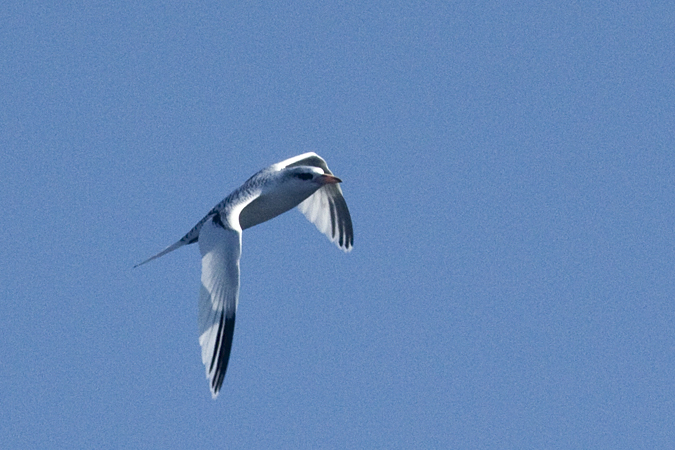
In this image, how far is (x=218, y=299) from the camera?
846 inches

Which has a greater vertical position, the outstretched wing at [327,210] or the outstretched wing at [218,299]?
the outstretched wing at [327,210]

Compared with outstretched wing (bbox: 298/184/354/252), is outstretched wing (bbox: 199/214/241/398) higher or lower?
lower

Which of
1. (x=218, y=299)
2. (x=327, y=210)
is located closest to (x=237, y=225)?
(x=218, y=299)

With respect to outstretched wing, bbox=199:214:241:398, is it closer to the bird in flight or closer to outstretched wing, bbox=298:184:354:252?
the bird in flight

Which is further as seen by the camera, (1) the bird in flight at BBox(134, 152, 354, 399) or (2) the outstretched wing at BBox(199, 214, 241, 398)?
(1) the bird in flight at BBox(134, 152, 354, 399)

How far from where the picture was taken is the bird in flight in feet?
69.7

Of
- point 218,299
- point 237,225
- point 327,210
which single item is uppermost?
point 327,210

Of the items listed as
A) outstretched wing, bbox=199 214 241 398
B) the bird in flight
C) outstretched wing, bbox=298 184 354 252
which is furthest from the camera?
outstretched wing, bbox=298 184 354 252

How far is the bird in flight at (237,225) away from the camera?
2123cm

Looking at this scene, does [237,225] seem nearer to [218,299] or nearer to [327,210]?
[218,299]

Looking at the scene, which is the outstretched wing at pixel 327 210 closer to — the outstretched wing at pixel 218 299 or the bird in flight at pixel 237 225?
the bird in flight at pixel 237 225

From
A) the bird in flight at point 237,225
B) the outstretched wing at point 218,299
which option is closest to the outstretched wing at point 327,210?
the bird in flight at point 237,225

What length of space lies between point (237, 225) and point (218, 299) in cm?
170

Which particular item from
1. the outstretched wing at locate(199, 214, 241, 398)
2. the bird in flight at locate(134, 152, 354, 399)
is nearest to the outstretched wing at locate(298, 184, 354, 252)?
the bird in flight at locate(134, 152, 354, 399)
